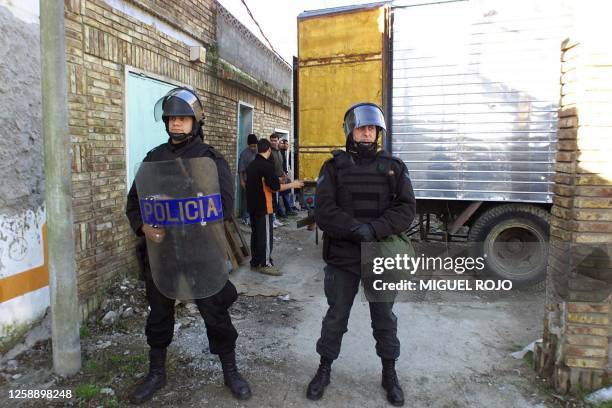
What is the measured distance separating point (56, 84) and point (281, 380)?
2434 millimetres

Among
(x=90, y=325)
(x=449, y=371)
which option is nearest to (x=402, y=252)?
(x=449, y=371)

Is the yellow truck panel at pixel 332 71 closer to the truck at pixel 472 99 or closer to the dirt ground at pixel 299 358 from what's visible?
the truck at pixel 472 99

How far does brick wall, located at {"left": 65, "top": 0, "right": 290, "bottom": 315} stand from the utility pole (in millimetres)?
931

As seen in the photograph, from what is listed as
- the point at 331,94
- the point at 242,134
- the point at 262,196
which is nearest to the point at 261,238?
the point at 262,196

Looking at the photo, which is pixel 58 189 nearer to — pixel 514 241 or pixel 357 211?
pixel 357 211

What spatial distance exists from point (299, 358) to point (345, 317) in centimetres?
76

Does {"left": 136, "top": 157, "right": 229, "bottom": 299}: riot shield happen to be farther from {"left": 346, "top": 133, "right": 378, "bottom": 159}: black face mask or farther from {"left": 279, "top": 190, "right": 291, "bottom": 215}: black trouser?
{"left": 279, "top": 190, "right": 291, "bottom": 215}: black trouser

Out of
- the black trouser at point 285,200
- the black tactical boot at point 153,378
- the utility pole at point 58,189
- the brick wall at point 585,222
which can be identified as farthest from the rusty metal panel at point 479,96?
the black trouser at point 285,200

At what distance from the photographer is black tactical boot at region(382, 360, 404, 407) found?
2.68 metres

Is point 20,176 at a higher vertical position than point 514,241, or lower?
higher

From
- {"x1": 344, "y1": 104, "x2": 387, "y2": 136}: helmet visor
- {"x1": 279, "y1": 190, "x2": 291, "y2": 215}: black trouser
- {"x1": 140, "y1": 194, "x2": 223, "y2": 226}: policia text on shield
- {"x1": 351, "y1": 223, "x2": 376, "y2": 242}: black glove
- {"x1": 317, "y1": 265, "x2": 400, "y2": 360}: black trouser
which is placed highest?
{"x1": 344, "y1": 104, "x2": 387, "y2": 136}: helmet visor

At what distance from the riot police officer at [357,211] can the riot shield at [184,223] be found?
2.18ft

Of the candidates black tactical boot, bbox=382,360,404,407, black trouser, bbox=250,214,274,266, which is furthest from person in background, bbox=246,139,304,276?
black tactical boot, bbox=382,360,404,407

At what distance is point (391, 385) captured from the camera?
275cm
